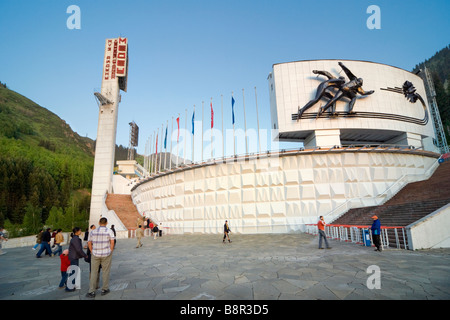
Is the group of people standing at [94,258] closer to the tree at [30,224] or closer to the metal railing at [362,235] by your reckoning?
the metal railing at [362,235]

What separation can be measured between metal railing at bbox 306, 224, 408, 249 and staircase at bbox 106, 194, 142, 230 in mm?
24519

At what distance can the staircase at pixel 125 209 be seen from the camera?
3250 cm

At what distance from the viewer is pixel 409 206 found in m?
16.6

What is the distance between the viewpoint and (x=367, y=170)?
1014 inches

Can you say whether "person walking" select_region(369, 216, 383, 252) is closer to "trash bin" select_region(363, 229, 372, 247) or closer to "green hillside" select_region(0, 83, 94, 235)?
"trash bin" select_region(363, 229, 372, 247)

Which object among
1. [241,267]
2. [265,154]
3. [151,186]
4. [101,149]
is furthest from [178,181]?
[241,267]

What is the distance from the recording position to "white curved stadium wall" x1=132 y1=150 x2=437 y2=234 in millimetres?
24859

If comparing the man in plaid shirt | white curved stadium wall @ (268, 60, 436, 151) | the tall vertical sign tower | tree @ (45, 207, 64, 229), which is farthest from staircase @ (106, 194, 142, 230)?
the man in plaid shirt

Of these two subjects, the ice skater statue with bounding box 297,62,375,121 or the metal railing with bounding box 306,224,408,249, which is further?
the ice skater statue with bounding box 297,62,375,121

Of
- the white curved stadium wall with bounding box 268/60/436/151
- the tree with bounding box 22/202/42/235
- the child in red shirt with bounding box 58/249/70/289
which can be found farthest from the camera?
the tree with bounding box 22/202/42/235

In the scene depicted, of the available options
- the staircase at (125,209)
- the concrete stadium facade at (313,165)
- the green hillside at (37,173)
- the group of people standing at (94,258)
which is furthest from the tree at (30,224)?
the group of people standing at (94,258)

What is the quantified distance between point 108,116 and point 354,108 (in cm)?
4072

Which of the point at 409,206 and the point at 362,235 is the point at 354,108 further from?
the point at 362,235

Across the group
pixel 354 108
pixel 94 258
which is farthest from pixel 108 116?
pixel 94 258
